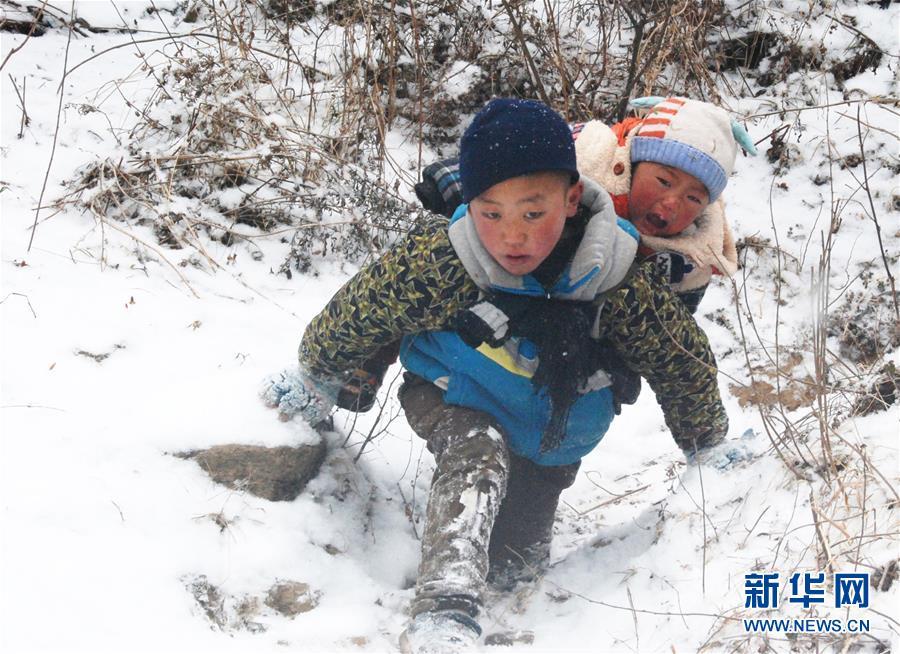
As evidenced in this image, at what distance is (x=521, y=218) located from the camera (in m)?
1.99

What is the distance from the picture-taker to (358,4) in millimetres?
4254

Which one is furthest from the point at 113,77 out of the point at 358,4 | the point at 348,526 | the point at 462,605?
the point at 462,605

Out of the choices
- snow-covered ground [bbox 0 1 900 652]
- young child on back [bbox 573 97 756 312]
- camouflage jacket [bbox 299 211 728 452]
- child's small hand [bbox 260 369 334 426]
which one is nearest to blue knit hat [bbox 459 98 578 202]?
camouflage jacket [bbox 299 211 728 452]

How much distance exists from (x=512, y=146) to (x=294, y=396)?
1.00m

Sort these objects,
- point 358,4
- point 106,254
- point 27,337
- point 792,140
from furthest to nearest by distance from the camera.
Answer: point 792,140, point 358,4, point 106,254, point 27,337

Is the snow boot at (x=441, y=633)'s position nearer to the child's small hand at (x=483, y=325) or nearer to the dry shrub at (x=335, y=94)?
the child's small hand at (x=483, y=325)

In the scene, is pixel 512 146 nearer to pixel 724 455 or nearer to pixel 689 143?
pixel 689 143

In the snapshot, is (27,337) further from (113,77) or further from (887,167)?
(887,167)

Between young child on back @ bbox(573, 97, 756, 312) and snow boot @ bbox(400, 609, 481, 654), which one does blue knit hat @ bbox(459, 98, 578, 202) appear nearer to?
young child on back @ bbox(573, 97, 756, 312)

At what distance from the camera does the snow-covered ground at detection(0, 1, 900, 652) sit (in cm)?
181

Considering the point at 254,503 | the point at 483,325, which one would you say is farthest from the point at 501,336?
the point at 254,503

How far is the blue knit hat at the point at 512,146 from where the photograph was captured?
194 cm

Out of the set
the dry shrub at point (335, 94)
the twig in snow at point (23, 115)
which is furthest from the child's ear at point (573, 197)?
the twig in snow at point (23, 115)

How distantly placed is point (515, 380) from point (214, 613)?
893 mm
